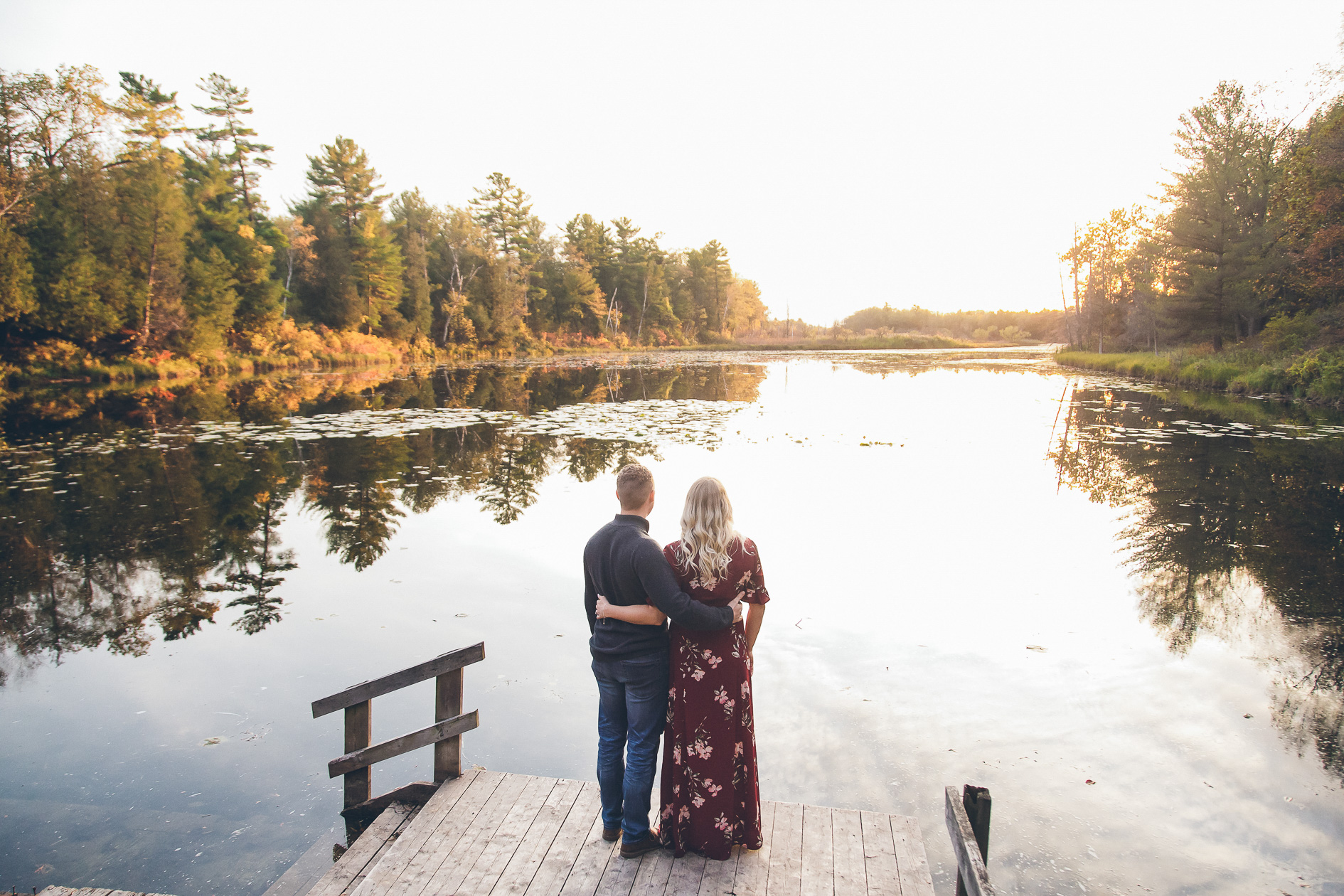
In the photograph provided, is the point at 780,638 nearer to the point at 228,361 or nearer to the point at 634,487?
the point at 634,487

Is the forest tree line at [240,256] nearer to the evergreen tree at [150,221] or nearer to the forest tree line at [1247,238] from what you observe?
the evergreen tree at [150,221]

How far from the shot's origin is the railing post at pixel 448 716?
3654 millimetres

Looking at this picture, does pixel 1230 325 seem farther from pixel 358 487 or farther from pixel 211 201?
pixel 211 201

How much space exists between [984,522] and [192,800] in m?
8.92

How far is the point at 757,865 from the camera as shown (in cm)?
295

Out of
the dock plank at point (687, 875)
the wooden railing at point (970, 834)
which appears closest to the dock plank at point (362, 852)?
the dock plank at point (687, 875)

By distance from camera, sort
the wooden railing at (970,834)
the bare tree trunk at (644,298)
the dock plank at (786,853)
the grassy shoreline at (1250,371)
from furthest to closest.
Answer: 1. the bare tree trunk at (644,298)
2. the grassy shoreline at (1250,371)
3. the dock plank at (786,853)
4. the wooden railing at (970,834)

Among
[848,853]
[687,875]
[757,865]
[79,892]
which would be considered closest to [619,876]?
[687,875]

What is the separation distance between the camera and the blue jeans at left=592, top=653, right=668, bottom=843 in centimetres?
293

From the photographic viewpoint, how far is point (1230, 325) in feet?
105

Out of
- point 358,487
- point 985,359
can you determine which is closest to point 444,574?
point 358,487

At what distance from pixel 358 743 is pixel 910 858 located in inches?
111

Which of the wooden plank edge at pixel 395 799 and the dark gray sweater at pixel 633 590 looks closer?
the dark gray sweater at pixel 633 590

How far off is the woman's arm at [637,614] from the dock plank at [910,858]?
1507mm
